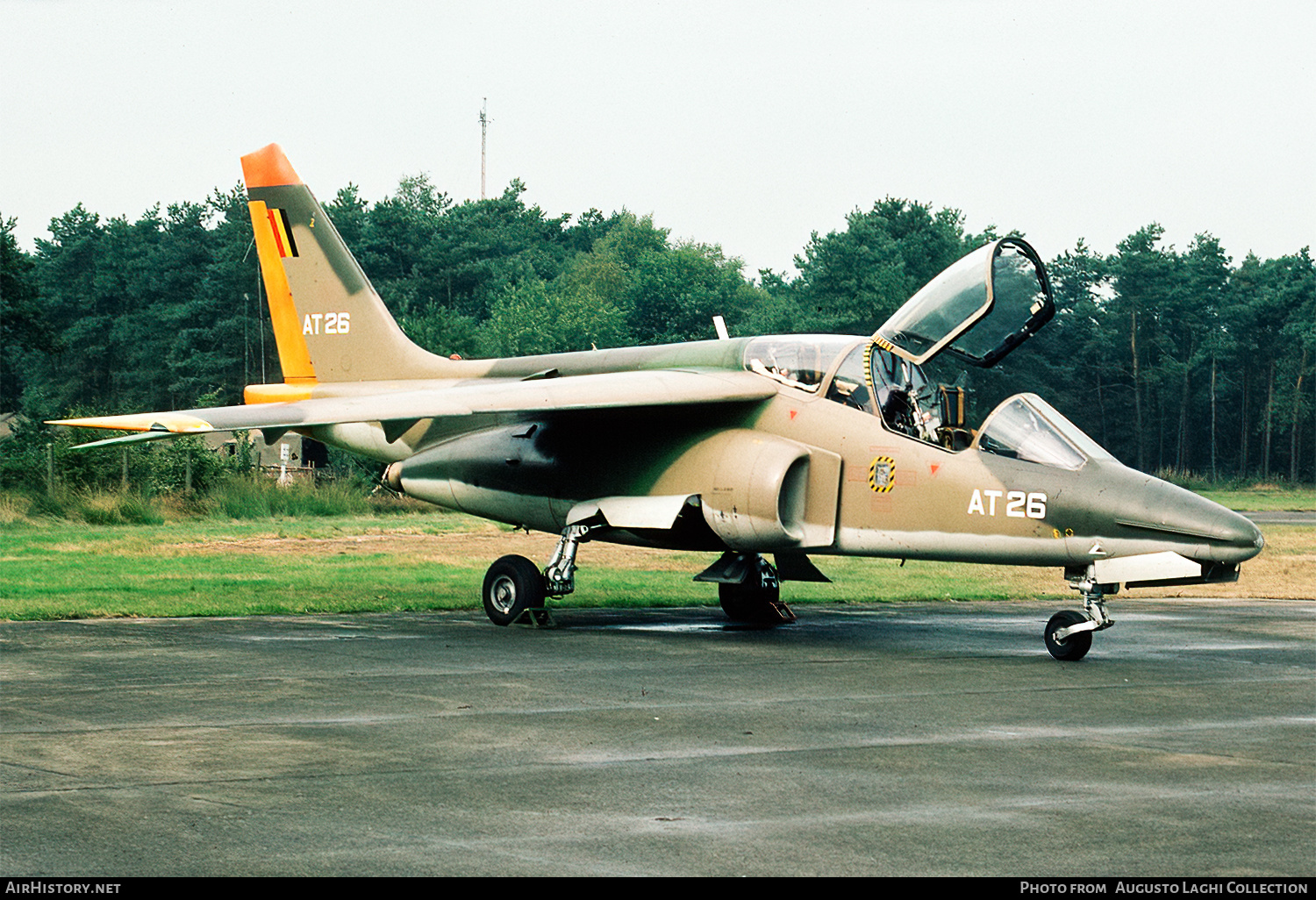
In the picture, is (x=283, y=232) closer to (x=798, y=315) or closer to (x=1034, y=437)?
(x=1034, y=437)

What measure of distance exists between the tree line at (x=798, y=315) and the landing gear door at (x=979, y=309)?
52290 mm

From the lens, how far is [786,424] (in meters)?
13.6

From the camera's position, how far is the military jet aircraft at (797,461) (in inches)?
464

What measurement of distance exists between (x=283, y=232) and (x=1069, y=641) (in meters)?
11.4

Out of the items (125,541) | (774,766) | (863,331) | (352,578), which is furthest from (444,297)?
(774,766)

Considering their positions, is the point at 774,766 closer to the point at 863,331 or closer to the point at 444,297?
the point at 863,331

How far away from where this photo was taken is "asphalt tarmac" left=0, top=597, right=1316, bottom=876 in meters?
5.51

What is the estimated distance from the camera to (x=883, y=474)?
12.9 meters

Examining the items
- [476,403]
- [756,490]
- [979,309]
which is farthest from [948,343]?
[476,403]

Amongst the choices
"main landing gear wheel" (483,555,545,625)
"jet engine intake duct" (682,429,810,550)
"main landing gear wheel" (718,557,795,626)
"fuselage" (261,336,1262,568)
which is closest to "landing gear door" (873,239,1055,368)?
"fuselage" (261,336,1262,568)

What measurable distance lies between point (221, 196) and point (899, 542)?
80.3 meters

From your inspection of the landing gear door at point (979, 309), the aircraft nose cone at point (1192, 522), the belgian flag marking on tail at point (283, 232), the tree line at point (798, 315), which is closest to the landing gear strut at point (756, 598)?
the landing gear door at point (979, 309)

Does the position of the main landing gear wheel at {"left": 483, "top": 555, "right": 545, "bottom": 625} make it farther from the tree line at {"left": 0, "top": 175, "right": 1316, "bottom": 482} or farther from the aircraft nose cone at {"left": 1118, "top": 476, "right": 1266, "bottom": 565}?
the tree line at {"left": 0, "top": 175, "right": 1316, "bottom": 482}

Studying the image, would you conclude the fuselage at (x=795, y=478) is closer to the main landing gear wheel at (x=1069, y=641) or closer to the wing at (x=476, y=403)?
the wing at (x=476, y=403)
